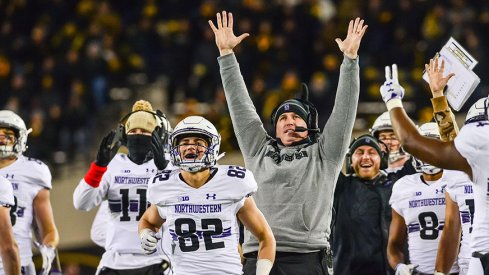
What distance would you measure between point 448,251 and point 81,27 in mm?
10233

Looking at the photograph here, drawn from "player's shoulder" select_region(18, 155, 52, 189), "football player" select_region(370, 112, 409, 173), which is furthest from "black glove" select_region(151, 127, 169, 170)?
"football player" select_region(370, 112, 409, 173)

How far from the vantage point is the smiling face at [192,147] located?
6117 mm

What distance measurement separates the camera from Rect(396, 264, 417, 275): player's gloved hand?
7492mm

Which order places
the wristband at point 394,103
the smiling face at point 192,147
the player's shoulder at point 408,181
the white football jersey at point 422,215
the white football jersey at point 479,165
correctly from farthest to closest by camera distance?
the player's shoulder at point 408,181 → the white football jersey at point 422,215 → the smiling face at point 192,147 → the wristband at point 394,103 → the white football jersey at point 479,165

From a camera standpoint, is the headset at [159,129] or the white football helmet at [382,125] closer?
the headset at [159,129]

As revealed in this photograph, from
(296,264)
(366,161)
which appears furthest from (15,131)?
(366,161)

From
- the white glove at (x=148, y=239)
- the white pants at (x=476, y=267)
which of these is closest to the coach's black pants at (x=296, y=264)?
the white glove at (x=148, y=239)

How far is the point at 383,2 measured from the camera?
567 inches

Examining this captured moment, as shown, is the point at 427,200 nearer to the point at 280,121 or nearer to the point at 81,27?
the point at 280,121

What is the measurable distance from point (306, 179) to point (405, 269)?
1416 mm

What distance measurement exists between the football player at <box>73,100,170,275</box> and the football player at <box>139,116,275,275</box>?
1.23 meters

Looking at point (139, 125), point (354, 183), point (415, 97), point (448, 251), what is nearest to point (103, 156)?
→ point (139, 125)

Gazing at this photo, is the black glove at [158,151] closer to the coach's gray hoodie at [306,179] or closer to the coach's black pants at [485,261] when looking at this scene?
the coach's gray hoodie at [306,179]

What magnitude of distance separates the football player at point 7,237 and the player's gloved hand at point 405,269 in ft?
8.65
